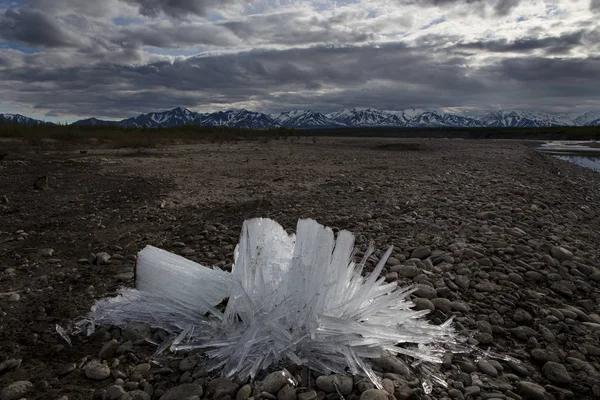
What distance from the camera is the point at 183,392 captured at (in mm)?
1963

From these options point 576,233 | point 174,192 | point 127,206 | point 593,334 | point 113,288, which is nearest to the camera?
point 593,334

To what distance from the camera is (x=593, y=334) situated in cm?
284

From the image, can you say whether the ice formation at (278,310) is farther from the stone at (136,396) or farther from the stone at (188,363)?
the stone at (136,396)

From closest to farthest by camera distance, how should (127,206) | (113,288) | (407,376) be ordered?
(407,376) < (113,288) < (127,206)

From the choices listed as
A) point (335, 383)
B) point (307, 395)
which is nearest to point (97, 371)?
point (307, 395)

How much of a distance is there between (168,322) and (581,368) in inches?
101

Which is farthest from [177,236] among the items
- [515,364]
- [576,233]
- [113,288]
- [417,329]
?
[576,233]

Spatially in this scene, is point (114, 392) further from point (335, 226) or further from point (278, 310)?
point (335, 226)

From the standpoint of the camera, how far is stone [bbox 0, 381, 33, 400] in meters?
1.95

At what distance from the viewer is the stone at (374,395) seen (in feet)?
6.15

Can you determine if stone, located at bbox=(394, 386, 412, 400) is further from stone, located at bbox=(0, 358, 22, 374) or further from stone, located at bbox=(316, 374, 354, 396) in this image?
stone, located at bbox=(0, 358, 22, 374)

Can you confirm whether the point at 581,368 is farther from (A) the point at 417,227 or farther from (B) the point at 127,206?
(B) the point at 127,206

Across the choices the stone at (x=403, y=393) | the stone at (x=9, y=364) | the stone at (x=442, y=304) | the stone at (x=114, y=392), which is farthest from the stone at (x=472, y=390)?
the stone at (x=9, y=364)

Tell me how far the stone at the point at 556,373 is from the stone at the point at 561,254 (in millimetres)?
2151
